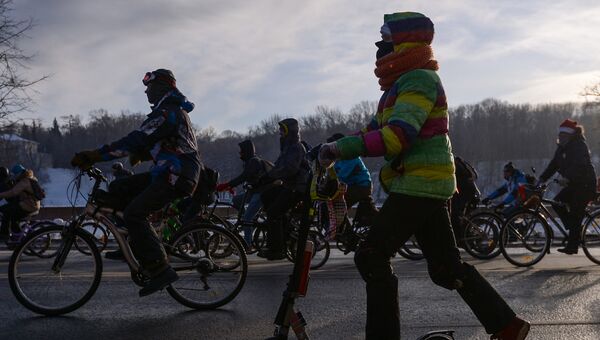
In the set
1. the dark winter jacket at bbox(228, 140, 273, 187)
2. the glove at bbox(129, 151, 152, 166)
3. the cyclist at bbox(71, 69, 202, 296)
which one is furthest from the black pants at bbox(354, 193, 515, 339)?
the dark winter jacket at bbox(228, 140, 273, 187)

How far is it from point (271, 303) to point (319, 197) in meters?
2.83

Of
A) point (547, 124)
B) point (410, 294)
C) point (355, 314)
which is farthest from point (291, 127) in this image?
point (547, 124)

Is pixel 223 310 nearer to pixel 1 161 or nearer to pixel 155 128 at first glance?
pixel 155 128

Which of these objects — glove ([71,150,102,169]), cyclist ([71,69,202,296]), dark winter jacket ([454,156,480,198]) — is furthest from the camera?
dark winter jacket ([454,156,480,198])

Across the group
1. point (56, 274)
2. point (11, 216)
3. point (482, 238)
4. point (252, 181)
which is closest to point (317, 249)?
point (252, 181)

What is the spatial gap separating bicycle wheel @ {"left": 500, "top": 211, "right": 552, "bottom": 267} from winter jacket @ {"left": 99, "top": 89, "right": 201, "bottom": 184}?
509cm

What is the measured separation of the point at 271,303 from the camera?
5953 mm

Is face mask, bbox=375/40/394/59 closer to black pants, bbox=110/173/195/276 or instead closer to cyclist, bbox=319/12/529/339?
cyclist, bbox=319/12/529/339

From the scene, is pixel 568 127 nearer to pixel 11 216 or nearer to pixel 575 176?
pixel 575 176

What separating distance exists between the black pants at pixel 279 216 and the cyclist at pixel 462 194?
261 centimetres

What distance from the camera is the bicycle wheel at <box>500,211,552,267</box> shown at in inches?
358

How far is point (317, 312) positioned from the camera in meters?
5.56

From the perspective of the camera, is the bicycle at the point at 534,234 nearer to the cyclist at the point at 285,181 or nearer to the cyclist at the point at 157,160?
the cyclist at the point at 285,181

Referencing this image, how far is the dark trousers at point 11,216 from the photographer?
11508 mm
